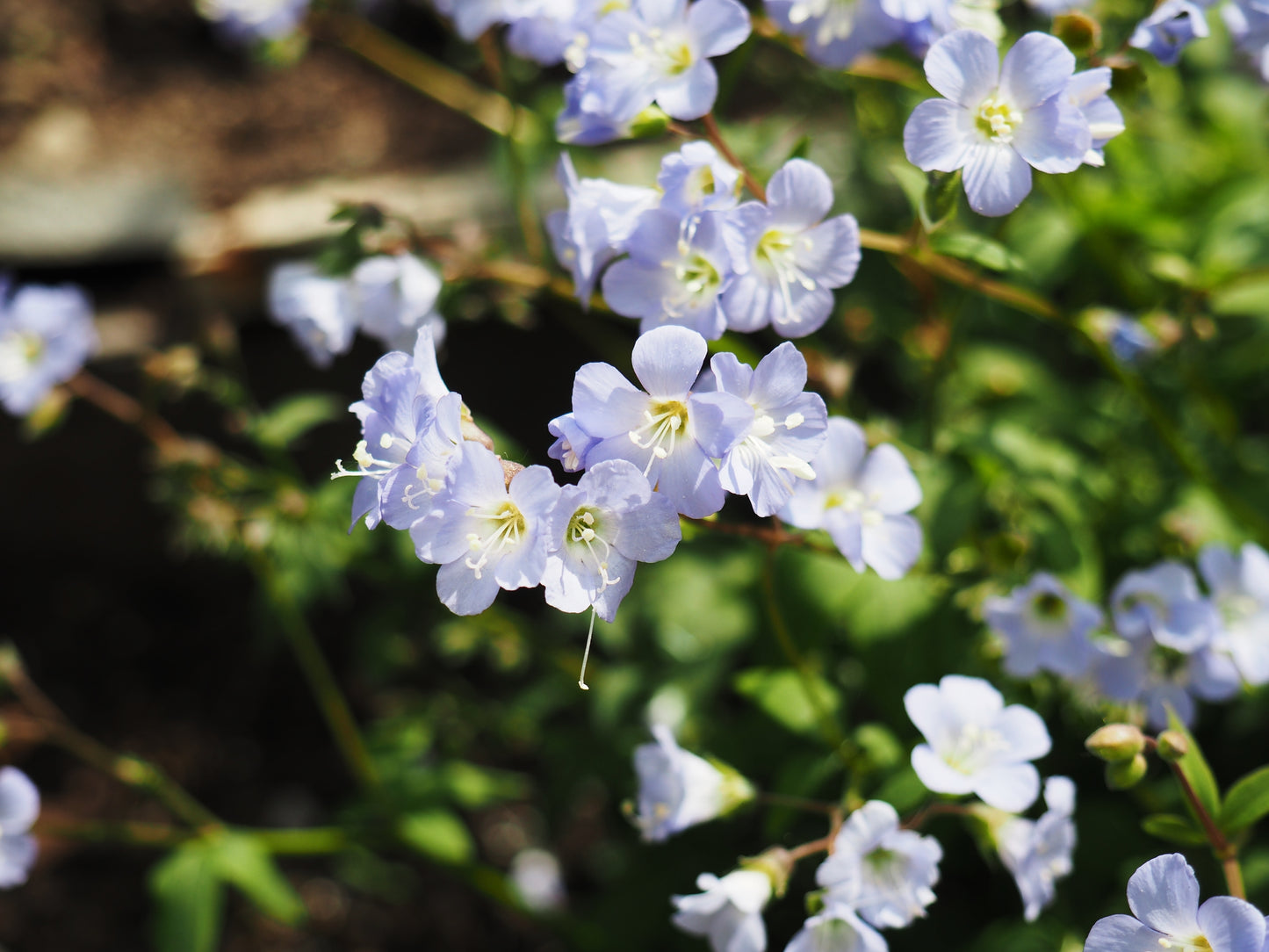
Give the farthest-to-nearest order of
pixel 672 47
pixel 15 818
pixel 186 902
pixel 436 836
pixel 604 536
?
pixel 436 836, pixel 186 902, pixel 15 818, pixel 672 47, pixel 604 536

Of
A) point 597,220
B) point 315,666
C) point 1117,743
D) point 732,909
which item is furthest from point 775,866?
point 315,666

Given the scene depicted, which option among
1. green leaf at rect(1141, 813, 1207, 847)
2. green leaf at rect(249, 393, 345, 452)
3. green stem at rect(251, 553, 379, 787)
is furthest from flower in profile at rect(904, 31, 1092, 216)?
green stem at rect(251, 553, 379, 787)

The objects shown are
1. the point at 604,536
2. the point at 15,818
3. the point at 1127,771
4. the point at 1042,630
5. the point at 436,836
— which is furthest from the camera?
the point at 436,836

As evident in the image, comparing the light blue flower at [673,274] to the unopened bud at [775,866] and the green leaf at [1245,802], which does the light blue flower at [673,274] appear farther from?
the green leaf at [1245,802]

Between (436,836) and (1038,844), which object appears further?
(436,836)

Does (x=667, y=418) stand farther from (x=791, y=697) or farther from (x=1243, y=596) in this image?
(x=1243, y=596)
